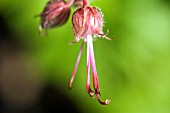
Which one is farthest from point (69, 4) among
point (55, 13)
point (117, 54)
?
point (117, 54)

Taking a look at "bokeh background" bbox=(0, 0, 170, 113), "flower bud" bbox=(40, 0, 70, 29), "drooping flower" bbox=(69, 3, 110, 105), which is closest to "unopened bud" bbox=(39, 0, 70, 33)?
"flower bud" bbox=(40, 0, 70, 29)

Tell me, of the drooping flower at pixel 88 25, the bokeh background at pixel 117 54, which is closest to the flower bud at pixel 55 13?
the drooping flower at pixel 88 25

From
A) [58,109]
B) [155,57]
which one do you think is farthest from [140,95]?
[58,109]

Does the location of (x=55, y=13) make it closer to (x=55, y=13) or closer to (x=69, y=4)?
(x=55, y=13)

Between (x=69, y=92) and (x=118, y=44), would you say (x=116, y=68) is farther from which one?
(x=69, y=92)

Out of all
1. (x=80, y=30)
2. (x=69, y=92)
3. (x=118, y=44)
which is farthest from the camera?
(x=69, y=92)

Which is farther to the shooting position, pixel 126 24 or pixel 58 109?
pixel 58 109
